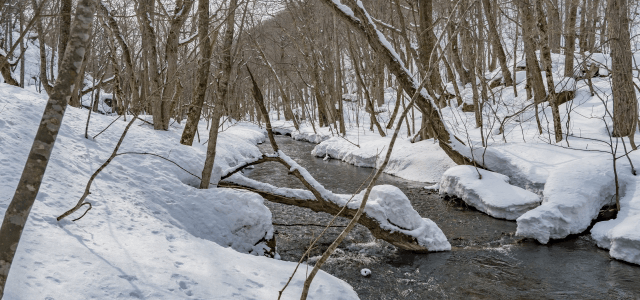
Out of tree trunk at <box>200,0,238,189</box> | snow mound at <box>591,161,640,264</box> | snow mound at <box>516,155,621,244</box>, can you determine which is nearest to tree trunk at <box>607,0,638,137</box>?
snow mound at <box>516,155,621,244</box>

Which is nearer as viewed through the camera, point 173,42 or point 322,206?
point 322,206

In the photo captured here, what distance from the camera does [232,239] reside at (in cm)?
433

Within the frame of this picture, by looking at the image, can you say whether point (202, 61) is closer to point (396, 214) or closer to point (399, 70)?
point (399, 70)

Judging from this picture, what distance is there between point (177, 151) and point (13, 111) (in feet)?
7.52

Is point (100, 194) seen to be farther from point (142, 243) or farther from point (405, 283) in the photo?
point (405, 283)

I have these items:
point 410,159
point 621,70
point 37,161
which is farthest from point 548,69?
point 37,161

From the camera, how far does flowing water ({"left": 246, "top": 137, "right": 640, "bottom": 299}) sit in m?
4.04

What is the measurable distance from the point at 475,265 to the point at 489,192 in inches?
97.4

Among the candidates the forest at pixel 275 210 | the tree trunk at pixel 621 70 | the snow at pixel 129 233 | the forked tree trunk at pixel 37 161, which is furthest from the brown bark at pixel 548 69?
the forked tree trunk at pixel 37 161

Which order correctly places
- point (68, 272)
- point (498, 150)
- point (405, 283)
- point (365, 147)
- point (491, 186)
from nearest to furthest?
point (68, 272)
point (405, 283)
point (491, 186)
point (498, 150)
point (365, 147)

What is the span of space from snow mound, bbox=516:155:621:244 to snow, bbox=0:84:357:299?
349cm

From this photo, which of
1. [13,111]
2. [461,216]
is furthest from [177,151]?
[461,216]

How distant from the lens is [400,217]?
505 cm

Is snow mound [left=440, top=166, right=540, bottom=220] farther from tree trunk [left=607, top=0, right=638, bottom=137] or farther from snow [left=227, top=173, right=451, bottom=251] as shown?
tree trunk [left=607, top=0, right=638, bottom=137]
